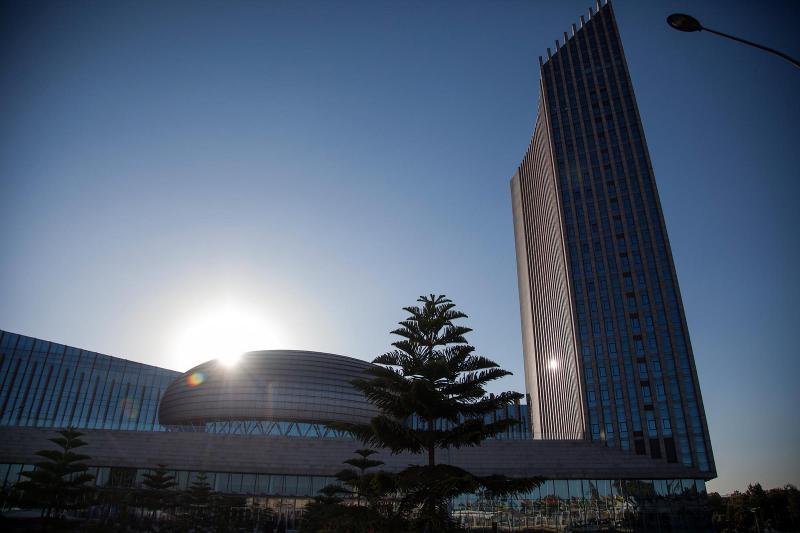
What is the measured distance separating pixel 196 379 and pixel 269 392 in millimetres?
13488

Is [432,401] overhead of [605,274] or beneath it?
beneath

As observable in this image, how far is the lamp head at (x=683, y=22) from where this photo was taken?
945 centimetres

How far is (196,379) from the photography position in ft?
237

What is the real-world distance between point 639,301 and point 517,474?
32.3 metres

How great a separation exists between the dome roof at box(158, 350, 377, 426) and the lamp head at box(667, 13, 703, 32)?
61564 millimetres

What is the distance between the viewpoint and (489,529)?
1788 inches

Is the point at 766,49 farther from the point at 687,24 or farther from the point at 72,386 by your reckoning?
the point at 72,386

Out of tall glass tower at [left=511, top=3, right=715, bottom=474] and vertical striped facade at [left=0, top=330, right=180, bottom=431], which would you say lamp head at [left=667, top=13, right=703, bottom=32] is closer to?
tall glass tower at [left=511, top=3, right=715, bottom=474]

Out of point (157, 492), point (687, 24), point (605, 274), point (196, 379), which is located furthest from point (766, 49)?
point (196, 379)

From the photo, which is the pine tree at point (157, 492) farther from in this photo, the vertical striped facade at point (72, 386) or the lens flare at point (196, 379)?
the vertical striped facade at point (72, 386)

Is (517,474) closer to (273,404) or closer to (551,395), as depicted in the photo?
(273,404)

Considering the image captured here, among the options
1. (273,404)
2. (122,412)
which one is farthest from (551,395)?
(122,412)

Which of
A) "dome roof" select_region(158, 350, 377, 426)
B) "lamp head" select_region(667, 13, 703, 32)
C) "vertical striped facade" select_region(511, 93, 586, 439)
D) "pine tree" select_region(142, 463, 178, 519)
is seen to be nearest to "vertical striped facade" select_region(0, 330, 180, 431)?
"dome roof" select_region(158, 350, 377, 426)

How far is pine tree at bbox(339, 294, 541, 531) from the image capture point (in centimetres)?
1591
